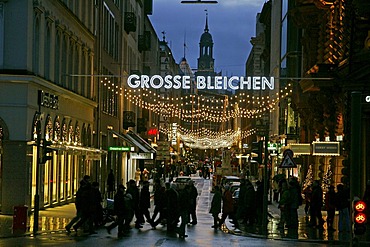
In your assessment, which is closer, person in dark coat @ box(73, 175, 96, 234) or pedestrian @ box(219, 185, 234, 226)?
person in dark coat @ box(73, 175, 96, 234)

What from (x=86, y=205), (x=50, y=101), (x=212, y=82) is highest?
(x=212, y=82)

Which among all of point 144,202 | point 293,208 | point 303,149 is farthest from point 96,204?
point 303,149

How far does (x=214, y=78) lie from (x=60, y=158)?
8238 millimetres

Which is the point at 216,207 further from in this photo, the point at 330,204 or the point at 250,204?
the point at 330,204

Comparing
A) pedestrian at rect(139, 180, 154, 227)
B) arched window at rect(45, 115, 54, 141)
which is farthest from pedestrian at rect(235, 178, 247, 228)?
arched window at rect(45, 115, 54, 141)

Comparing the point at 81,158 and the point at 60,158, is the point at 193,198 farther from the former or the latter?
the point at 81,158

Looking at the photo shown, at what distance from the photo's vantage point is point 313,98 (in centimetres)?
4597

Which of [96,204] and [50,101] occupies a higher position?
[50,101]

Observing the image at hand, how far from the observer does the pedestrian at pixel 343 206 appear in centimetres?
3152

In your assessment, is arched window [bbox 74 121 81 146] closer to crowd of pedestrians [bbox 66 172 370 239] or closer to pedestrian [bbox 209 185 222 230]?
crowd of pedestrians [bbox 66 172 370 239]

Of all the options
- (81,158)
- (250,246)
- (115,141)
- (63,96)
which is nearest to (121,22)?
(115,141)

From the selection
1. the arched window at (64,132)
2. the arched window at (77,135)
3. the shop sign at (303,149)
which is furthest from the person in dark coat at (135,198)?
the arched window at (77,135)

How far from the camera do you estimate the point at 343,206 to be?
3153 cm

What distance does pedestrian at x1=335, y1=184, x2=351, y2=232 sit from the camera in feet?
103
